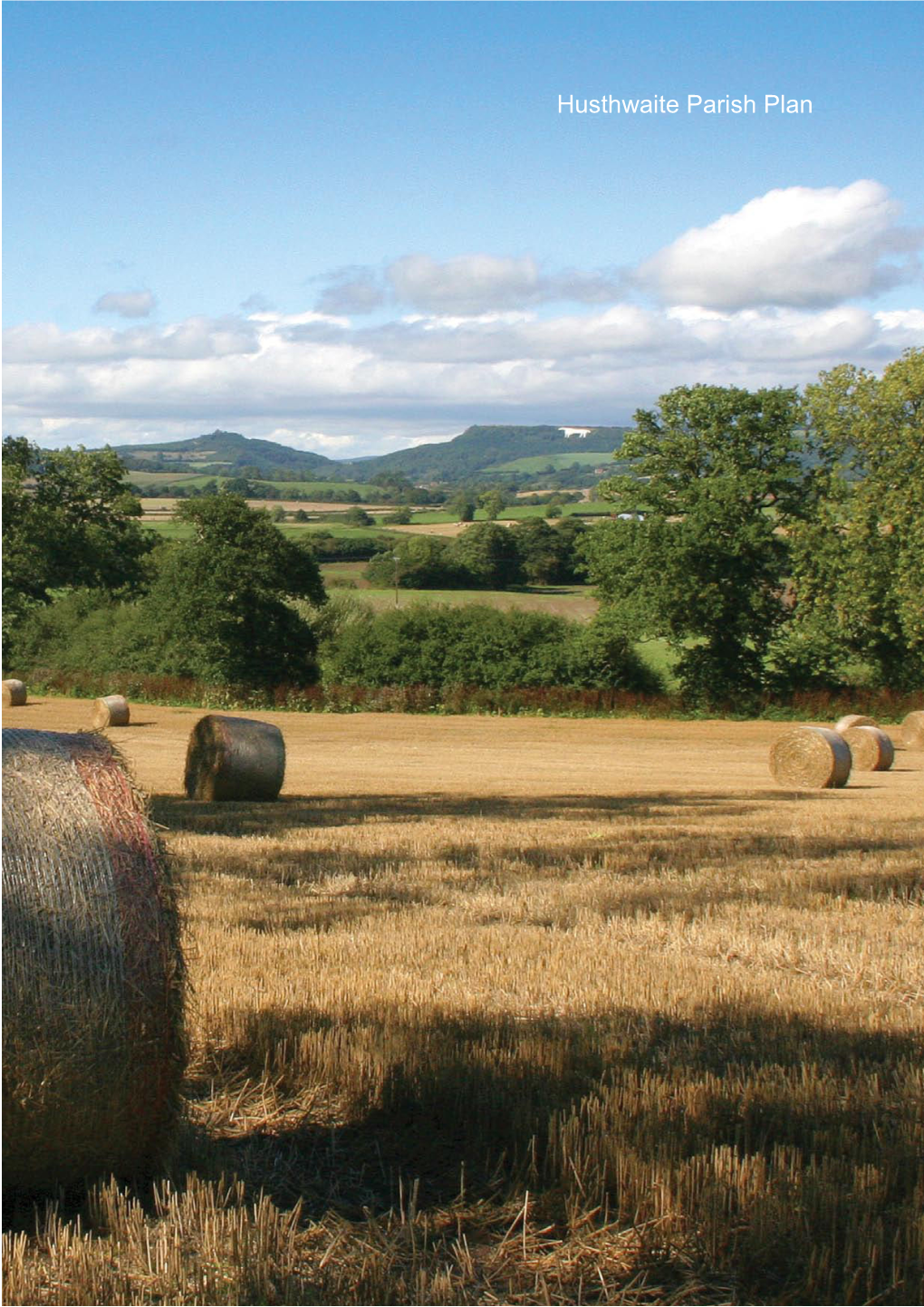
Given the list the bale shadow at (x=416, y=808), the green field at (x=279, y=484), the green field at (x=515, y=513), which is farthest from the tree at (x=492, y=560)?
the bale shadow at (x=416, y=808)

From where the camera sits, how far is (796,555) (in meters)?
48.2

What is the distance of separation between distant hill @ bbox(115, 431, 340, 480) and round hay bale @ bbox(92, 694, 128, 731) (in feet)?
189

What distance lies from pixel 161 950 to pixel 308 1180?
904mm

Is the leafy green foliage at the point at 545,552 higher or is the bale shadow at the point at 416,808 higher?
the leafy green foliage at the point at 545,552

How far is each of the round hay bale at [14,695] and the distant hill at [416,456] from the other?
56.5 meters

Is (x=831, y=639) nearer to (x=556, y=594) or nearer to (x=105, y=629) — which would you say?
(x=556, y=594)

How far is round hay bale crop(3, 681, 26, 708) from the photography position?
44562 mm

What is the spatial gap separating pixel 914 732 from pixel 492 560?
36922 mm

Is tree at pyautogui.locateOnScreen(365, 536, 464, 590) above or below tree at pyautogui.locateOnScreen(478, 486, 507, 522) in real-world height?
below

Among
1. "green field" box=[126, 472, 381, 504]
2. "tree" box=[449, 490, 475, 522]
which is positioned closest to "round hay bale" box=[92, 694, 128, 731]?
"green field" box=[126, 472, 381, 504]

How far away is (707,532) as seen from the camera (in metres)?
48.3

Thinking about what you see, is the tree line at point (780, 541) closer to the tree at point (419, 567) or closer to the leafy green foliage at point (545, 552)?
the leafy green foliage at point (545, 552)

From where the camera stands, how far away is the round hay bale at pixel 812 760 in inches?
985

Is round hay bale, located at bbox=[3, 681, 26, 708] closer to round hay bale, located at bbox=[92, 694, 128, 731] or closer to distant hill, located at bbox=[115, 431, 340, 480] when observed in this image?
round hay bale, located at bbox=[92, 694, 128, 731]
